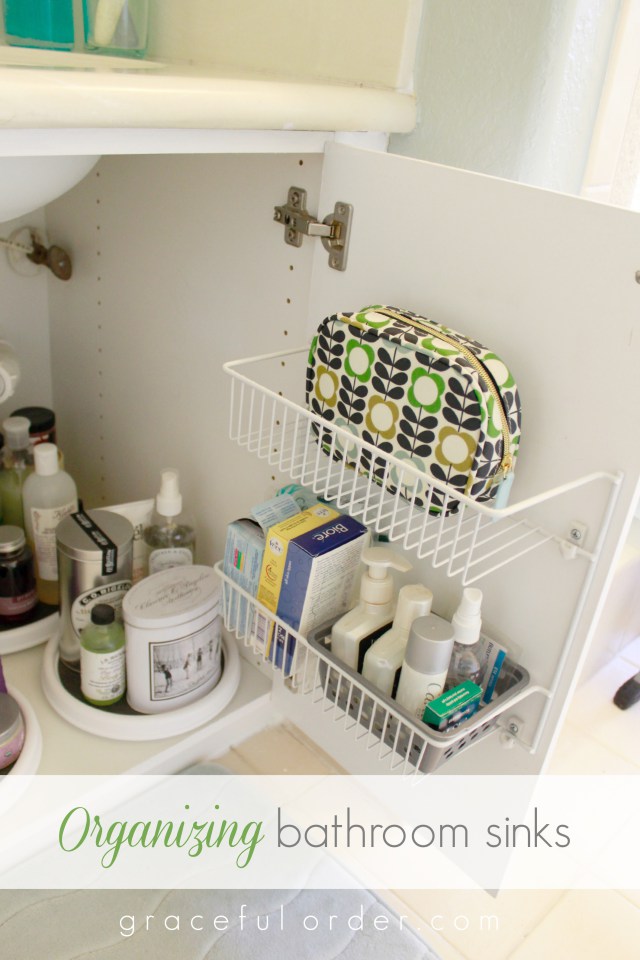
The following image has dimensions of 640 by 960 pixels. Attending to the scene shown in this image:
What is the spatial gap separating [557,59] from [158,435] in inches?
28.3

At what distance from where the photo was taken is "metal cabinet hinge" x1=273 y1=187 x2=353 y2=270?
0.80 m

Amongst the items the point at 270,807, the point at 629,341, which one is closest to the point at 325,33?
the point at 629,341

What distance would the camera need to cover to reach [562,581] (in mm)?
703

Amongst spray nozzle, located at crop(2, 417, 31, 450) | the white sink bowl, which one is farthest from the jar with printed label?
the white sink bowl

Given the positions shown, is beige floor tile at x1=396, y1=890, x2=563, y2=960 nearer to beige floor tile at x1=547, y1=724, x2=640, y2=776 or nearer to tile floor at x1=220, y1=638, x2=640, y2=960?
tile floor at x1=220, y1=638, x2=640, y2=960

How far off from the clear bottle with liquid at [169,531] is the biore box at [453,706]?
476mm

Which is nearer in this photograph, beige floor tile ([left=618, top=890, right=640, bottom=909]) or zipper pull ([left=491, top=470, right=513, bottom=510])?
zipper pull ([left=491, top=470, right=513, bottom=510])

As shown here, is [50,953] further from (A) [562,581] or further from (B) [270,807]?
(A) [562,581]

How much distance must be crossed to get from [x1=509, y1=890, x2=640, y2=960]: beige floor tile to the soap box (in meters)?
0.43

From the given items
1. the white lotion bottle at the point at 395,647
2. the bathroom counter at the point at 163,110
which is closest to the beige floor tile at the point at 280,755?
the white lotion bottle at the point at 395,647

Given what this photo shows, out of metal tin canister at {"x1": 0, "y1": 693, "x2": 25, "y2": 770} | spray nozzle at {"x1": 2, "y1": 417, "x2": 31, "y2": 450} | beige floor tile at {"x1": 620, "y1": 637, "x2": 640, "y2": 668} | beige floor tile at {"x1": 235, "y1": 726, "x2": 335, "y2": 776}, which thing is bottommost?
beige floor tile at {"x1": 235, "y1": 726, "x2": 335, "y2": 776}

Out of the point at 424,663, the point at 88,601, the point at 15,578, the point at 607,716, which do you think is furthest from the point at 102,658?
the point at 607,716

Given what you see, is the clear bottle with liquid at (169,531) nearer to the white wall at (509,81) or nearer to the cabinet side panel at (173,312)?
the cabinet side panel at (173,312)

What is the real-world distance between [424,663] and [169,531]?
51cm
